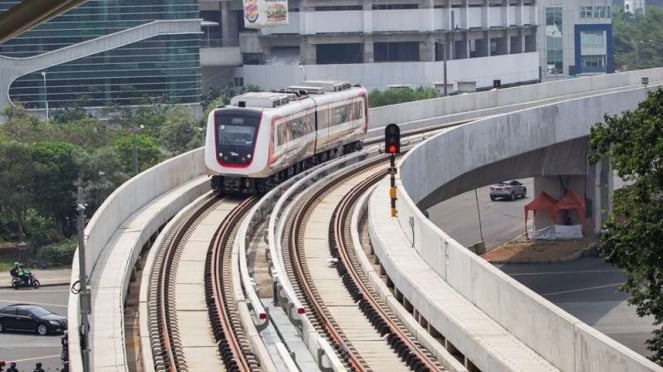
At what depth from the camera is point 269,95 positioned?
3947 centimetres

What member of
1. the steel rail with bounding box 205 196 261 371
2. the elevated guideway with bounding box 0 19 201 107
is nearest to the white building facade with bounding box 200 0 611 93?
the elevated guideway with bounding box 0 19 201 107

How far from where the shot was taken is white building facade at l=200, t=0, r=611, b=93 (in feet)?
346

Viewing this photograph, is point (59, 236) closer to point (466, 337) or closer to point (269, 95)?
point (269, 95)

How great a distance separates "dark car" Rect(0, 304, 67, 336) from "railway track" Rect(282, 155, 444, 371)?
23.7 ft

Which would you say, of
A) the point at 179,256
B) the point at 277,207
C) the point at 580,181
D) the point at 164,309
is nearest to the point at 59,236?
the point at 580,181

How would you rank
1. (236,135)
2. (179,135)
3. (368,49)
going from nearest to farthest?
1. (236,135)
2. (179,135)
3. (368,49)

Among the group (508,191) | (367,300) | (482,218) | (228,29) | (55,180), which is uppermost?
(228,29)

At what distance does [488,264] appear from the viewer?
22641 millimetres

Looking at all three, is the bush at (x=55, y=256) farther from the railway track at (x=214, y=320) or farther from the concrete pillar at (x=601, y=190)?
the railway track at (x=214, y=320)

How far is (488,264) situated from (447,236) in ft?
10.9

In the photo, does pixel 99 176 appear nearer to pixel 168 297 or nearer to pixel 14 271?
pixel 14 271

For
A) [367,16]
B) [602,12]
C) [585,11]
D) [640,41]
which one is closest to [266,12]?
[367,16]

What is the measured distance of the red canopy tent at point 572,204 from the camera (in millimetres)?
54169

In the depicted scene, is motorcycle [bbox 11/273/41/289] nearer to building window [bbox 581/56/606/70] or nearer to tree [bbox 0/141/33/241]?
tree [bbox 0/141/33/241]
